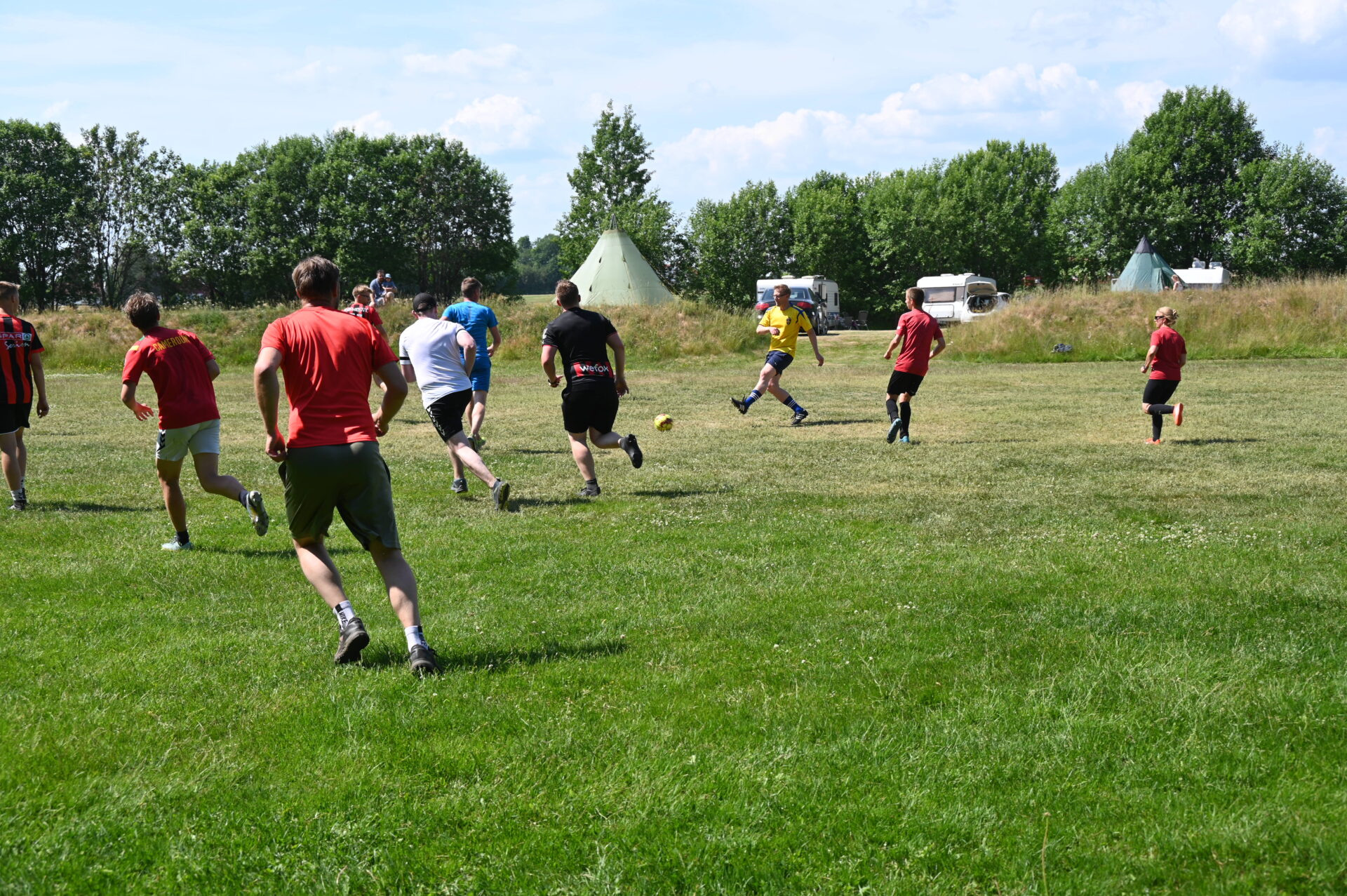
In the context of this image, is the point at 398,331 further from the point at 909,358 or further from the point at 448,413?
the point at 448,413

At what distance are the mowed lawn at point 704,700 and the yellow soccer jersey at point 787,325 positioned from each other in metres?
6.47

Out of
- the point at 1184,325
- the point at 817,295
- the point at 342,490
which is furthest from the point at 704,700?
the point at 817,295

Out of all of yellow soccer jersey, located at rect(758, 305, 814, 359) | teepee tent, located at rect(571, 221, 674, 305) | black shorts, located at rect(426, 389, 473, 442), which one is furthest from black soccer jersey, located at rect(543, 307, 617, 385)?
teepee tent, located at rect(571, 221, 674, 305)

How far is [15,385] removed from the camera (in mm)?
9445

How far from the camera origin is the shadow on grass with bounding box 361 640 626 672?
516cm

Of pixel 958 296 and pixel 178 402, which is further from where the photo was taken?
pixel 958 296

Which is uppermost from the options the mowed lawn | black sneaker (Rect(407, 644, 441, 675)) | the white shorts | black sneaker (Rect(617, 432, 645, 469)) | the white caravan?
the white caravan

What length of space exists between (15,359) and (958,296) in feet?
156

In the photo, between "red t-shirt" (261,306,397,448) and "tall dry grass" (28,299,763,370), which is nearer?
"red t-shirt" (261,306,397,448)

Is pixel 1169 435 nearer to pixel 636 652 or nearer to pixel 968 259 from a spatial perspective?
pixel 636 652

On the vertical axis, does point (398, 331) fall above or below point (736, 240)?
below

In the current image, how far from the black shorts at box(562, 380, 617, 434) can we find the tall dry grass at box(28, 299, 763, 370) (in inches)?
876

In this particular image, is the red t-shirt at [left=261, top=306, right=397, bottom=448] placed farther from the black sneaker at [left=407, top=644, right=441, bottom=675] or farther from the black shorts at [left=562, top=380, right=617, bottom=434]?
the black shorts at [left=562, top=380, right=617, bottom=434]

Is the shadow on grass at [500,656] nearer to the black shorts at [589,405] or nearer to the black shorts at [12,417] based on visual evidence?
the black shorts at [589,405]
